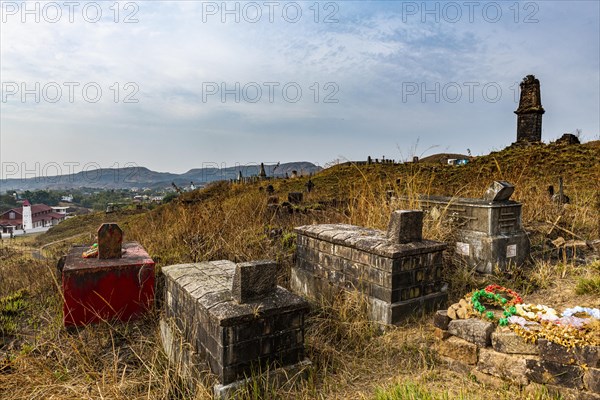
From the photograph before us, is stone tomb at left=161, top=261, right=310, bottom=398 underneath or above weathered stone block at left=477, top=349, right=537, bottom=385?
above

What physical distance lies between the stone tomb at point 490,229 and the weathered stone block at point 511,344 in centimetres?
295

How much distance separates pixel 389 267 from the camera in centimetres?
409

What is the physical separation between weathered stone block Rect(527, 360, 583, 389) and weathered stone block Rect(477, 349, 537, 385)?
0.05m

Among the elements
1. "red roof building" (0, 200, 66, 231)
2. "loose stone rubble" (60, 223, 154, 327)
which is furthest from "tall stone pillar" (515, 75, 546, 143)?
"red roof building" (0, 200, 66, 231)

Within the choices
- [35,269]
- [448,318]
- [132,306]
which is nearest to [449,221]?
[448,318]

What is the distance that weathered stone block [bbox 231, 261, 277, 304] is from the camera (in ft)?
9.51

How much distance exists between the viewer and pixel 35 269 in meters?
7.77

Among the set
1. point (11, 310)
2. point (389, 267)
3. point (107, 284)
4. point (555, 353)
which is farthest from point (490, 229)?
point (11, 310)

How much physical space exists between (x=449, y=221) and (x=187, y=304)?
4733 mm

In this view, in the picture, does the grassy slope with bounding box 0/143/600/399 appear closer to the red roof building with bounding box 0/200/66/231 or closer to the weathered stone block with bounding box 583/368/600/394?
the weathered stone block with bounding box 583/368/600/394

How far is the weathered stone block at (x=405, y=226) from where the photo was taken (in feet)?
14.0

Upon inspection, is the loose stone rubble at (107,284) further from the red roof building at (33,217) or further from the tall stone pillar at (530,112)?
the red roof building at (33,217)

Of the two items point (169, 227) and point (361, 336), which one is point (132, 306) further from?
point (169, 227)

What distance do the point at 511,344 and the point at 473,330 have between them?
0.32 meters
